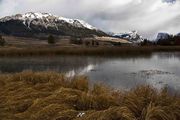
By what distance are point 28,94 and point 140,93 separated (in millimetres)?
3328

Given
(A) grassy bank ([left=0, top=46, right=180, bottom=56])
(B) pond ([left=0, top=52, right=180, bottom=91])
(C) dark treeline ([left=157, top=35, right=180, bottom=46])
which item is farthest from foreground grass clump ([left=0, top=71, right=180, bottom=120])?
(C) dark treeline ([left=157, top=35, right=180, bottom=46])

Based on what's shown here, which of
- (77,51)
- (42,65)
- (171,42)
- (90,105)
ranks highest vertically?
(90,105)

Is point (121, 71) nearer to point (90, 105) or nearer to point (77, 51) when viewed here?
point (90, 105)

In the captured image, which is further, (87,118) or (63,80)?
(63,80)

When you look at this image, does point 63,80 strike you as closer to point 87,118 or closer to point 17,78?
point 17,78

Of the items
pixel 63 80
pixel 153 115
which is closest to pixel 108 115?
pixel 153 115

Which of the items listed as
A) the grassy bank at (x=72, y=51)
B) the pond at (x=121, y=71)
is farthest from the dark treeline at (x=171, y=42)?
the pond at (x=121, y=71)

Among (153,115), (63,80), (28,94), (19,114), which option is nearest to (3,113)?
(19,114)

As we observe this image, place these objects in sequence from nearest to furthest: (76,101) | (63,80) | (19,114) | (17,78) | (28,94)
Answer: (19,114) < (76,101) < (28,94) < (63,80) < (17,78)

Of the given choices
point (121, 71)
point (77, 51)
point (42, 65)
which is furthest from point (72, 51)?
point (121, 71)

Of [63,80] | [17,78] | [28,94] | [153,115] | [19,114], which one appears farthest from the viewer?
[17,78]

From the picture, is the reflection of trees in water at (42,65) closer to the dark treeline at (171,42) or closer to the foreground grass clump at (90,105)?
the foreground grass clump at (90,105)

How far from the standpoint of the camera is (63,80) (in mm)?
14078

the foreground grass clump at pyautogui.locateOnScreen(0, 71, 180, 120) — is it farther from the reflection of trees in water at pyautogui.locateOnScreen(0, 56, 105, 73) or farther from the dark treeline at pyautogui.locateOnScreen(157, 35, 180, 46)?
the dark treeline at pyautogui.locateOnScreen(157, 35, 180, 46)
